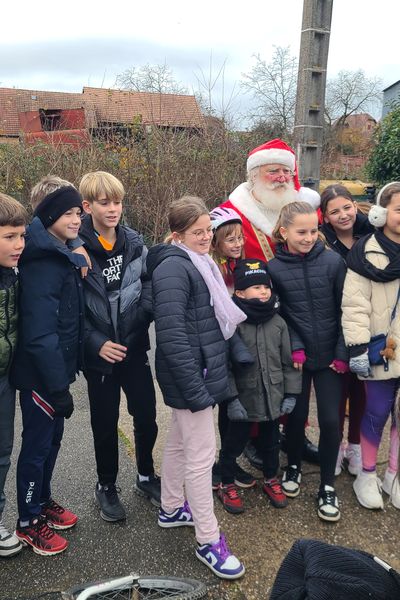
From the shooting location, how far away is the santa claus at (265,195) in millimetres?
3211

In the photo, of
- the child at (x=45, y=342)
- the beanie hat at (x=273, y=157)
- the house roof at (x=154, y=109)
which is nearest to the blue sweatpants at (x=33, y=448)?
the child at (x=45, y=342)

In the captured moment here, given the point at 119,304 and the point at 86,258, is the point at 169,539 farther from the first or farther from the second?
the point at 86,258

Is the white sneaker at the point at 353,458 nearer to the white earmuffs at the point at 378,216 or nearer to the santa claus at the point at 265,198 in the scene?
the santa claus at the point at 265,198

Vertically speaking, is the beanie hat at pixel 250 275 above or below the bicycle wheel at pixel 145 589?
above

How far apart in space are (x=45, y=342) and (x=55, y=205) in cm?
67

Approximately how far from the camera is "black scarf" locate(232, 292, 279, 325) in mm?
2654

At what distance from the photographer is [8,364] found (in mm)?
2262

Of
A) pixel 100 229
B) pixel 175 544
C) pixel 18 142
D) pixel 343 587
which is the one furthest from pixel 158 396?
pixel 18 142

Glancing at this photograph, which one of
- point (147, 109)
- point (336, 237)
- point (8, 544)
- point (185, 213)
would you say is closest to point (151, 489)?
point (8, 544)

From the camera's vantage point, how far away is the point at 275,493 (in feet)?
9.35

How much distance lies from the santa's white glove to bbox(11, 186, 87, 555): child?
148 cm

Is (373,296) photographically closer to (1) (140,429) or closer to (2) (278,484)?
(2) (278,484)

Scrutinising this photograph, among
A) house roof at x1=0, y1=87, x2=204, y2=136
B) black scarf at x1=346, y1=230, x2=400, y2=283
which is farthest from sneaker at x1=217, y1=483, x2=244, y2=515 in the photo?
house roof at x1=0, y1=87, x2=204, y2=136

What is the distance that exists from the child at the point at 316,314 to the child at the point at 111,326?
840 mm
